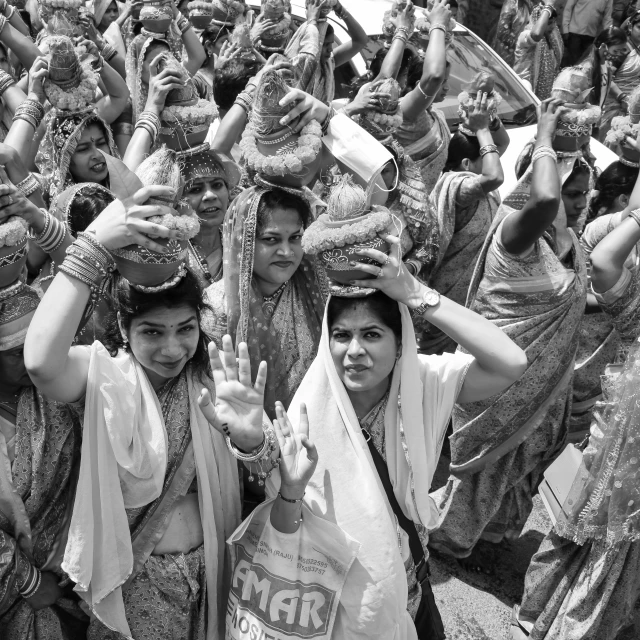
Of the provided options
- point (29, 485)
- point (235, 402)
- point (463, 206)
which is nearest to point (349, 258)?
point (235, 402)

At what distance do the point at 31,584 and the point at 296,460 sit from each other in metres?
0.86

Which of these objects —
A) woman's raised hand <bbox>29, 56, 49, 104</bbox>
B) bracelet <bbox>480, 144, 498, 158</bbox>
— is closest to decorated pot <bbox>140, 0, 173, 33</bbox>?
woman's raised hand <bbox>29, 56, 49, 104</bbox>

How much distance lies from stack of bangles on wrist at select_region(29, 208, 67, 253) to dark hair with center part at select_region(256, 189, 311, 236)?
70 centimetres

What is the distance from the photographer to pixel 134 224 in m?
2.03

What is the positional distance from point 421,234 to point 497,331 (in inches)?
61.5

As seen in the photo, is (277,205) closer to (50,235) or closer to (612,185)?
(50,235)

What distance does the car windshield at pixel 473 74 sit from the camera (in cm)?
643

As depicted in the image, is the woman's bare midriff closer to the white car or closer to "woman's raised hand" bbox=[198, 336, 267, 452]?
"woman's raised hand" bbox=[198, 336, 267, 452]

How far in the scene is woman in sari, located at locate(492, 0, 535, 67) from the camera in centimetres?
911

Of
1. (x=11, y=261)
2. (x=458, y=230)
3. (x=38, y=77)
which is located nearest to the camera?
(x=11, y=261)

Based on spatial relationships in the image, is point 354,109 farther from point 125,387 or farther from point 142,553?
point 142,553

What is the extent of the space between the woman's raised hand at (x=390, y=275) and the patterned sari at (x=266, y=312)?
2.16ft

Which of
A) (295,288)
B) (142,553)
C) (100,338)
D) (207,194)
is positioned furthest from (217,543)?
(207,194)

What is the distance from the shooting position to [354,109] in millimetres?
3621
